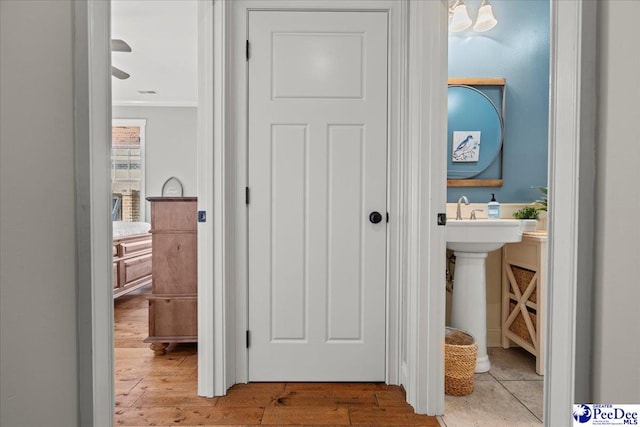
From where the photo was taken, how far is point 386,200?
2.17m

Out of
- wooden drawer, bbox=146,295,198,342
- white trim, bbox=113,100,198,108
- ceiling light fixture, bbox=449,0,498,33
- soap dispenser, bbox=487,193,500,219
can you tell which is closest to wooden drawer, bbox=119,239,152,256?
wooden drawer, bbox=146,295,198,342

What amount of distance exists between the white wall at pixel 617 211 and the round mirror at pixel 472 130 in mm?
1946

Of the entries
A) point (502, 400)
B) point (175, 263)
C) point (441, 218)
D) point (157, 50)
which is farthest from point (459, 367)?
point (157, 50)

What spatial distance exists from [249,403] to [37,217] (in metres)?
1.50

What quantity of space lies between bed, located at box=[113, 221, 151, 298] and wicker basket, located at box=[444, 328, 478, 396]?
2.98m

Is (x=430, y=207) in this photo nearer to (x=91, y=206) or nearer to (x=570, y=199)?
(x=570, y=199)

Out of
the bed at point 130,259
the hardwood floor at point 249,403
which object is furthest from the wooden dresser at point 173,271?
the bed at point 130,259

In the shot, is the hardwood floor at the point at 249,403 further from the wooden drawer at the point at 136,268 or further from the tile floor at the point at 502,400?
the wooden drawer at the point at 136,268

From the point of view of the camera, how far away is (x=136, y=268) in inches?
160

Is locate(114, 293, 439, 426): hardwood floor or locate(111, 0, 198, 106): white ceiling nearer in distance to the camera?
locate(114, 293, 439, 426): hardwood floor

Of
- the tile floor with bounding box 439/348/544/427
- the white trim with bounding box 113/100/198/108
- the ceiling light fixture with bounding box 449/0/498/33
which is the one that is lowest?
the tile floor with bounding box 439/348/544/427

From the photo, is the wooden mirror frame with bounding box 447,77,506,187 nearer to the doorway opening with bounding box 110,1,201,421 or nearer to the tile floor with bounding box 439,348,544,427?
the tile floor with bounding box 439,348,544,427

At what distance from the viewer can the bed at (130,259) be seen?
371cm

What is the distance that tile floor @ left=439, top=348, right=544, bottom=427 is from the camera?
5.84 feet
